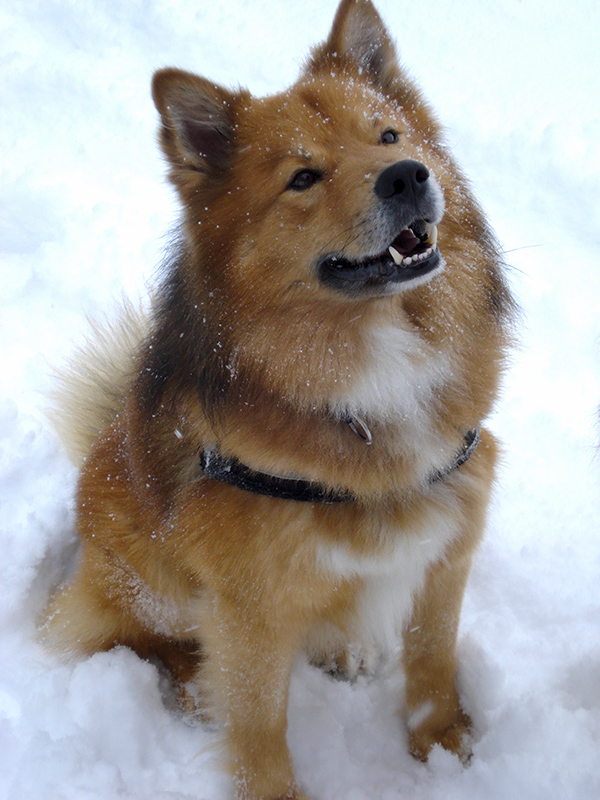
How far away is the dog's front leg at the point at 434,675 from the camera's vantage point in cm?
214

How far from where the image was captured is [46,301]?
3.83 metres

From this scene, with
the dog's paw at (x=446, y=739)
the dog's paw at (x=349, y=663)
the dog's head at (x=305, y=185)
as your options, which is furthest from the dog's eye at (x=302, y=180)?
the dog's paw at (x=446, y=739)

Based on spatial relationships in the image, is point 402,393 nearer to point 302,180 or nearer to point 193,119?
point 302,180

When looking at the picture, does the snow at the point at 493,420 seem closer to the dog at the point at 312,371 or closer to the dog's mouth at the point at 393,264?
the dog at the point at 312,371

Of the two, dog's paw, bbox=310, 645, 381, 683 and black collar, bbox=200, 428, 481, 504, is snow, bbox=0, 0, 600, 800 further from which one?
black collar, bbox=200, 428, 481, 504

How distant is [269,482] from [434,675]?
104 centimetres

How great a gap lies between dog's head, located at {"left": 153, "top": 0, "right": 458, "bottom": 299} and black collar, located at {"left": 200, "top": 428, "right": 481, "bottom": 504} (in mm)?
501

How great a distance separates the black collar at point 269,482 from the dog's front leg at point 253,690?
0.35m

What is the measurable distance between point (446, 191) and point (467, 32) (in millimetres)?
5169

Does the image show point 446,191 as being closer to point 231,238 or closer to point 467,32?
point 231,238

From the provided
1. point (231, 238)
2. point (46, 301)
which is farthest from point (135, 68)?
point (231, 238)

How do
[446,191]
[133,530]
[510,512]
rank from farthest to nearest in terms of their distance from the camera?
1. [510,512]
2. [133,530]
3. [446,191]

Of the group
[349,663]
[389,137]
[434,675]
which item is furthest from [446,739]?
[389,137]

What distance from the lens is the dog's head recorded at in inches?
63.9
